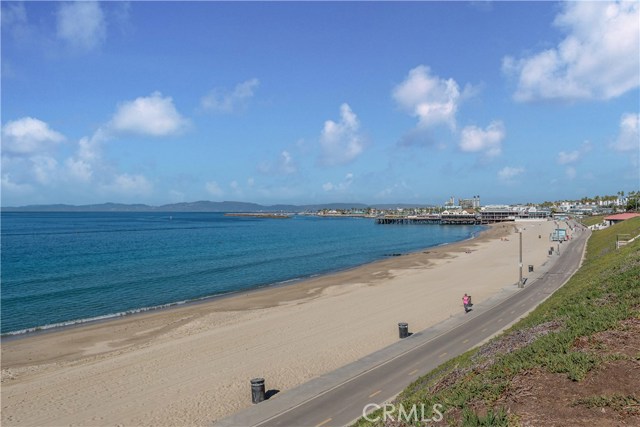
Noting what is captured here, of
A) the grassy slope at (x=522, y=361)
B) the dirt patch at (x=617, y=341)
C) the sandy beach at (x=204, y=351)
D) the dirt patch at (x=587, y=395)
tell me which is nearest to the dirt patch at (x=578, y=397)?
the dirt patch at (x=587, y=395)

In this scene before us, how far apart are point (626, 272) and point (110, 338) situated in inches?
1115

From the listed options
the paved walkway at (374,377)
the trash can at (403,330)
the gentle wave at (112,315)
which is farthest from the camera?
the gentle wave at (112,315)

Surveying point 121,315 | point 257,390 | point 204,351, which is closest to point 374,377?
point 257,390

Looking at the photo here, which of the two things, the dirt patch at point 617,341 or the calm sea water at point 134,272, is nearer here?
the dirt patch at point 617,341

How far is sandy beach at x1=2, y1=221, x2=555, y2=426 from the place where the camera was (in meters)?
16.6

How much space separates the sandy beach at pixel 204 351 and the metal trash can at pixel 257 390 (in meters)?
0.58

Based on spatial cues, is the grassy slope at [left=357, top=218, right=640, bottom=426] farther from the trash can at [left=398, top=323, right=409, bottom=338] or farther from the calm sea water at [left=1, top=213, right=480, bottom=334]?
the calm sea water at [left=1, top=213, right=480, bottom=334]

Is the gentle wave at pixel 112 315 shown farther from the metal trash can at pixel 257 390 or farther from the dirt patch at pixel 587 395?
the dirt patch at pixel 587 395

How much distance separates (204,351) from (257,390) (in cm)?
841

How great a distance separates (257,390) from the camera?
623 inches

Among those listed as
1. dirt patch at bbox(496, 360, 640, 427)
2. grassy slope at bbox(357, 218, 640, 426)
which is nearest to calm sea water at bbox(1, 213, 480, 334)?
grassy slope at bbox(357, 218, 640, 426)

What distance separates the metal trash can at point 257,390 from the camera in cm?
1581

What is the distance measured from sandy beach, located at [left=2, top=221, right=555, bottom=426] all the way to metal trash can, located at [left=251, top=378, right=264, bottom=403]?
58 centimetres

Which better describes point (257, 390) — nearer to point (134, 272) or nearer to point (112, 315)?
point (112, 315)
